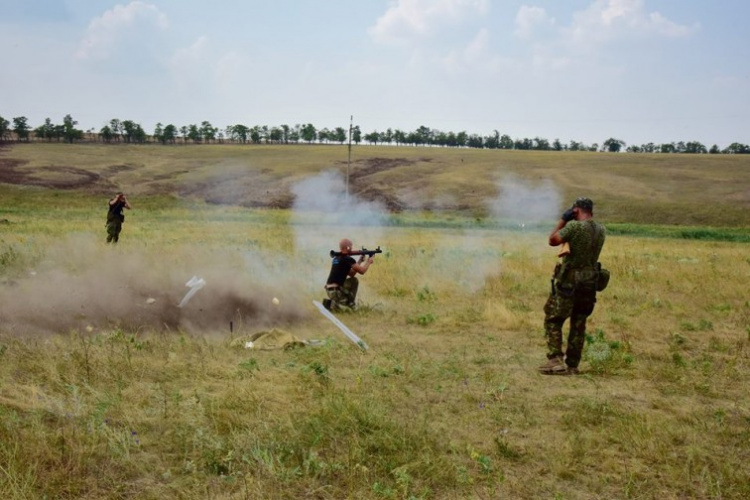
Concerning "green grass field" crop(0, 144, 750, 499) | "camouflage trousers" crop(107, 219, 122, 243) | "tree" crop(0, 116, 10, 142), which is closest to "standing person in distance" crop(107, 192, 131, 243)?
"camouflage trousers" crop(107, 219, 122, 243)

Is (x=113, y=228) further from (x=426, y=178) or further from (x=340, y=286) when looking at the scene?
(x=426, y=178)

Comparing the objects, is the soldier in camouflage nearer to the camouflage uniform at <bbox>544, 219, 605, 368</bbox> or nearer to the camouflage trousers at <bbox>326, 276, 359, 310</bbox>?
the camouflage uniform at <bbox>544, 219, 605, 368</bbox>

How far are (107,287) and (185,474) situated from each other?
7.53 metres

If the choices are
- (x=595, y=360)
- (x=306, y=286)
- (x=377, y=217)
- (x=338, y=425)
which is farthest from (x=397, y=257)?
(x=377, y=217)

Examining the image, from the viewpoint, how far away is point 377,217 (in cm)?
3588

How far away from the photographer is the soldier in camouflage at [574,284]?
24.6 feet

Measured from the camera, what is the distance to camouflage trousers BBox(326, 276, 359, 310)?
1096 centimetres

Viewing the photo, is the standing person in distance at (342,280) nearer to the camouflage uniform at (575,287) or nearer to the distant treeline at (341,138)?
the camouflage uniform at (575,287)

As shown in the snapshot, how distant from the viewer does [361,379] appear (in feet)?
21.9

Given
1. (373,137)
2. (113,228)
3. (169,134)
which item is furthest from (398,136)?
(113,228)

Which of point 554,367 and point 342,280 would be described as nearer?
point 554,367

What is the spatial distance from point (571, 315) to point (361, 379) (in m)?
2.93

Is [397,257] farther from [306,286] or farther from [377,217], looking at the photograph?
[377,217]

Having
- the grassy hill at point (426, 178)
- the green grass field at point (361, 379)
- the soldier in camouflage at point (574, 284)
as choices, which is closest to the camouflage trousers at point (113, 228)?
the green grass field at point (361, 379)
